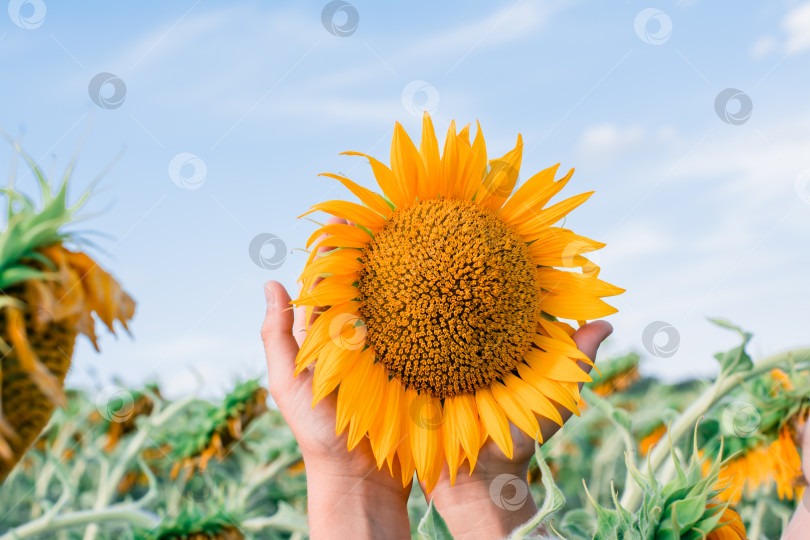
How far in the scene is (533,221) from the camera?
4.75 ft

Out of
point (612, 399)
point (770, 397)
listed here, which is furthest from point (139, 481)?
point (770, 397)

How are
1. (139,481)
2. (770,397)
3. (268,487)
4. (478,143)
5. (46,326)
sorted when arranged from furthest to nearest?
(139,481), (268,487), (770,397), (478,143), (46,326)

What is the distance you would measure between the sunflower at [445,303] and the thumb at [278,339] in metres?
0.20

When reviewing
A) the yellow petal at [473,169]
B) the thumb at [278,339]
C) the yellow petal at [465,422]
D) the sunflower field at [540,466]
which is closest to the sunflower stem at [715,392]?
the sunflower field at [540,466]

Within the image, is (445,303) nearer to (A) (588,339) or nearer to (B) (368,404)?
(B) (368,404)

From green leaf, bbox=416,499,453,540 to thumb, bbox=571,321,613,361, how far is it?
58 centimetres

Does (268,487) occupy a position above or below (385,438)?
below

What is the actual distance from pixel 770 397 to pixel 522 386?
108 cm

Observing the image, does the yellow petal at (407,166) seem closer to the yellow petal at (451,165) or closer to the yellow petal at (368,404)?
the yellow petal at (451,165)

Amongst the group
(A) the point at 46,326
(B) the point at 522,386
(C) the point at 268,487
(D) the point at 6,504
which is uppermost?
(B) the point at 522,386

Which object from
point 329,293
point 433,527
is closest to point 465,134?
point 329,293

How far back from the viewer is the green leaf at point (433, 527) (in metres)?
1.13

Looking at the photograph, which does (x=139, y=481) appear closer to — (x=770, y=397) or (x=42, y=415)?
(x=42, y=415)

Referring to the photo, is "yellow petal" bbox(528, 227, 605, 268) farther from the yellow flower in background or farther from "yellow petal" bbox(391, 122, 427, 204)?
the yellow flower in background
